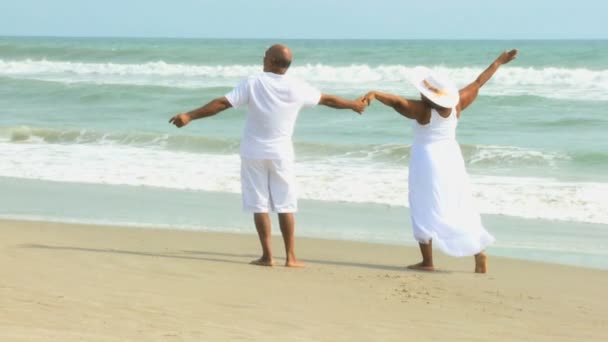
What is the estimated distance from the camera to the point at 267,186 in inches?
291

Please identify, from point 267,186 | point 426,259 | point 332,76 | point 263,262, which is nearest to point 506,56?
point 426,259

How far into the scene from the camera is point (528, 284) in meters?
7.02

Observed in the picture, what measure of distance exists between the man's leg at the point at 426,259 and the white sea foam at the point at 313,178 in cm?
300

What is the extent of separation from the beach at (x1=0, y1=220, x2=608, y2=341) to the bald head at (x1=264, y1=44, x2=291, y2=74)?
134 cm

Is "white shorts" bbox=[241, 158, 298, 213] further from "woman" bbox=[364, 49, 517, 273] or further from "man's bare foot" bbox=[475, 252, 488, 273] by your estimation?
"man's bare foot" bbox=[475, 252, 488, 273]

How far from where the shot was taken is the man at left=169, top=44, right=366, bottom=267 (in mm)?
7125

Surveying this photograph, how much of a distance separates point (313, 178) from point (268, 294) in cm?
648

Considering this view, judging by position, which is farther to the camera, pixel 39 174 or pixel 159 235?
pixel 39 174

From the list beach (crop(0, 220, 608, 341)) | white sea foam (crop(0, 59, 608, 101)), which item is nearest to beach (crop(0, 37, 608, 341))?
beach (crop(0, 220, 608, 341))

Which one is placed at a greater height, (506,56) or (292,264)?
(506,56)

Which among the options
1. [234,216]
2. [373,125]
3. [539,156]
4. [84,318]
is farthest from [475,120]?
[84,318]

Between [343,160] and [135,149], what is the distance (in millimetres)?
3407

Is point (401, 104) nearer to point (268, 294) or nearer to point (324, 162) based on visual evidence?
point (268, 294)

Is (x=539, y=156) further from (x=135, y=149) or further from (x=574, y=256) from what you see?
(x=574, y=256)
